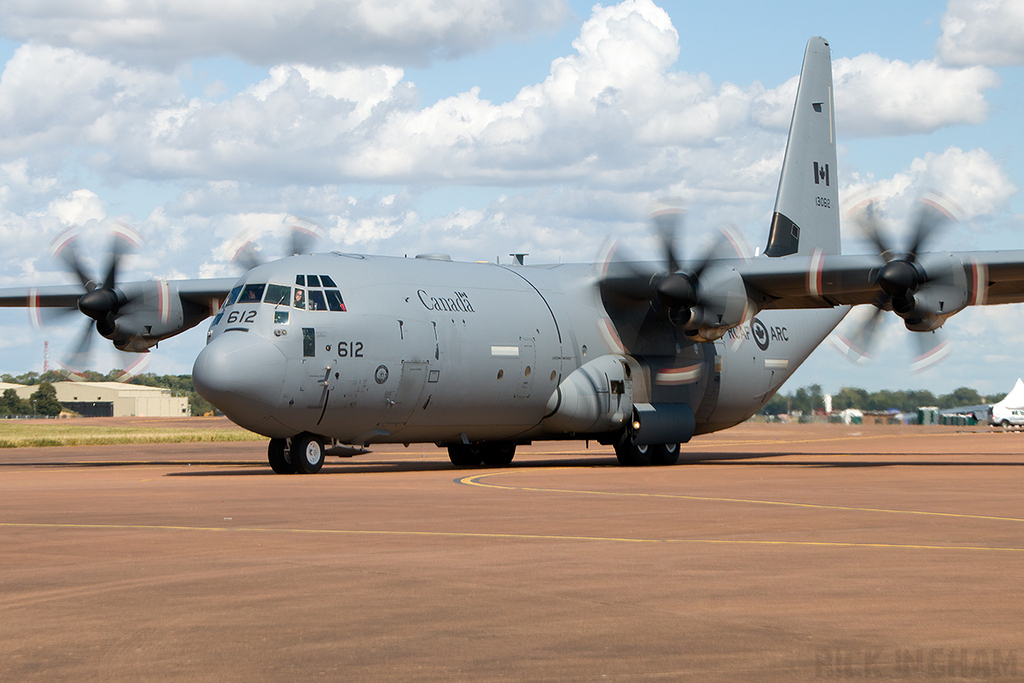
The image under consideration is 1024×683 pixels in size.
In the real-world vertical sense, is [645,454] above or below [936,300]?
below

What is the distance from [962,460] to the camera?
30688 millimetres

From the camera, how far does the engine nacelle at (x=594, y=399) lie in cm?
2869

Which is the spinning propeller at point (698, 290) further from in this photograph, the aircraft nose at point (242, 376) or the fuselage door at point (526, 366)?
the aircraft nose at point (242, 376)

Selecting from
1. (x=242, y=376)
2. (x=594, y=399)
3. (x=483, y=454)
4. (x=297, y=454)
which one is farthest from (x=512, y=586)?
(x=483, y=454)

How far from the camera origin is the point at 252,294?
2381cm

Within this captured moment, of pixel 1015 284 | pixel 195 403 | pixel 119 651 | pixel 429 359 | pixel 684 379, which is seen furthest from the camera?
pixel 195 403

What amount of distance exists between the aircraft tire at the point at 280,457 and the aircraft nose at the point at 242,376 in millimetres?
1652

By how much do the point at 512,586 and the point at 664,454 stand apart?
2245 centimetres

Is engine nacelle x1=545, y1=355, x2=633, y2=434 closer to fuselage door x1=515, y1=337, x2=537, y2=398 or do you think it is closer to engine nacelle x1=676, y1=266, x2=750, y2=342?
fuselage door x1=515, y1=337, x2=537, y2=398

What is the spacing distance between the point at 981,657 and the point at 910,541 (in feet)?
17.8

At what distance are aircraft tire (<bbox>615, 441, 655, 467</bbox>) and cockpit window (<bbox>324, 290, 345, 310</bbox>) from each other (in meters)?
9.48

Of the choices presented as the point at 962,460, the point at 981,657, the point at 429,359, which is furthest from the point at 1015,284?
the point at 981,657

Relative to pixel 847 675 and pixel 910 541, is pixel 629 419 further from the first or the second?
pixel 847 675

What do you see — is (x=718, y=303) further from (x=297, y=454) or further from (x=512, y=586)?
(x=512, y=586)
